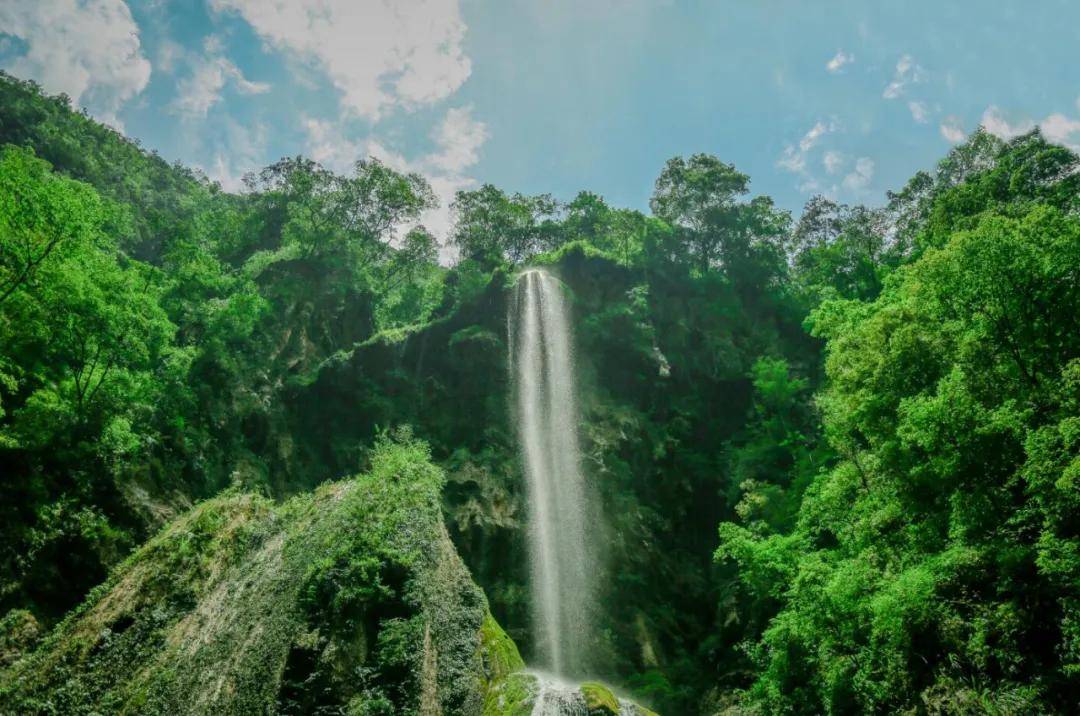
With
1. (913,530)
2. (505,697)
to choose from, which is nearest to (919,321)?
(913,530)

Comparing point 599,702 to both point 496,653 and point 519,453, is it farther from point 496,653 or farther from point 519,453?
point 519,453

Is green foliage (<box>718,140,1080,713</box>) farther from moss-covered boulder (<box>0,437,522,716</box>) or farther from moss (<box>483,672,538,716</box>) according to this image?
moss-covered boulder (<box>0,437,522,716</box>)

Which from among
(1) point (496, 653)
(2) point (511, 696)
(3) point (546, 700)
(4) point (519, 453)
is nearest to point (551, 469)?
(4) point (519, 453)

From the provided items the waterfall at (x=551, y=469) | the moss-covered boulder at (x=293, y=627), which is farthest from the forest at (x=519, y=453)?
the waterfall at (x=551, y=469)

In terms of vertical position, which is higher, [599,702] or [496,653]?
[496,653]

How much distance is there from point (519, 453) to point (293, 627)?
54.5 feet

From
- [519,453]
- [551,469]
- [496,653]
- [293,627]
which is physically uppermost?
[519,453]

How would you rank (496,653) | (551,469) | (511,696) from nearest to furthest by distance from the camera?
1. (511,696)
2. (496,653)
3. (551,469)

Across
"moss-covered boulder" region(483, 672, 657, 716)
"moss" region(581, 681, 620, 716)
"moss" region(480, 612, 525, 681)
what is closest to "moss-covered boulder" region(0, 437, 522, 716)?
"moss" region(480, 612, 525, 681)

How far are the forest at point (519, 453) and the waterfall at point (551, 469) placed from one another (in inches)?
23.4

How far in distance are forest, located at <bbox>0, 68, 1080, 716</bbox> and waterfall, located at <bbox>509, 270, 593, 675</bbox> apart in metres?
0.59

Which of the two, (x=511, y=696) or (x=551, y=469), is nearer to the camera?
(x=511, y=696)

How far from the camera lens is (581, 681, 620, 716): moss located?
1138cm

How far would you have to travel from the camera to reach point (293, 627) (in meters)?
10.9
